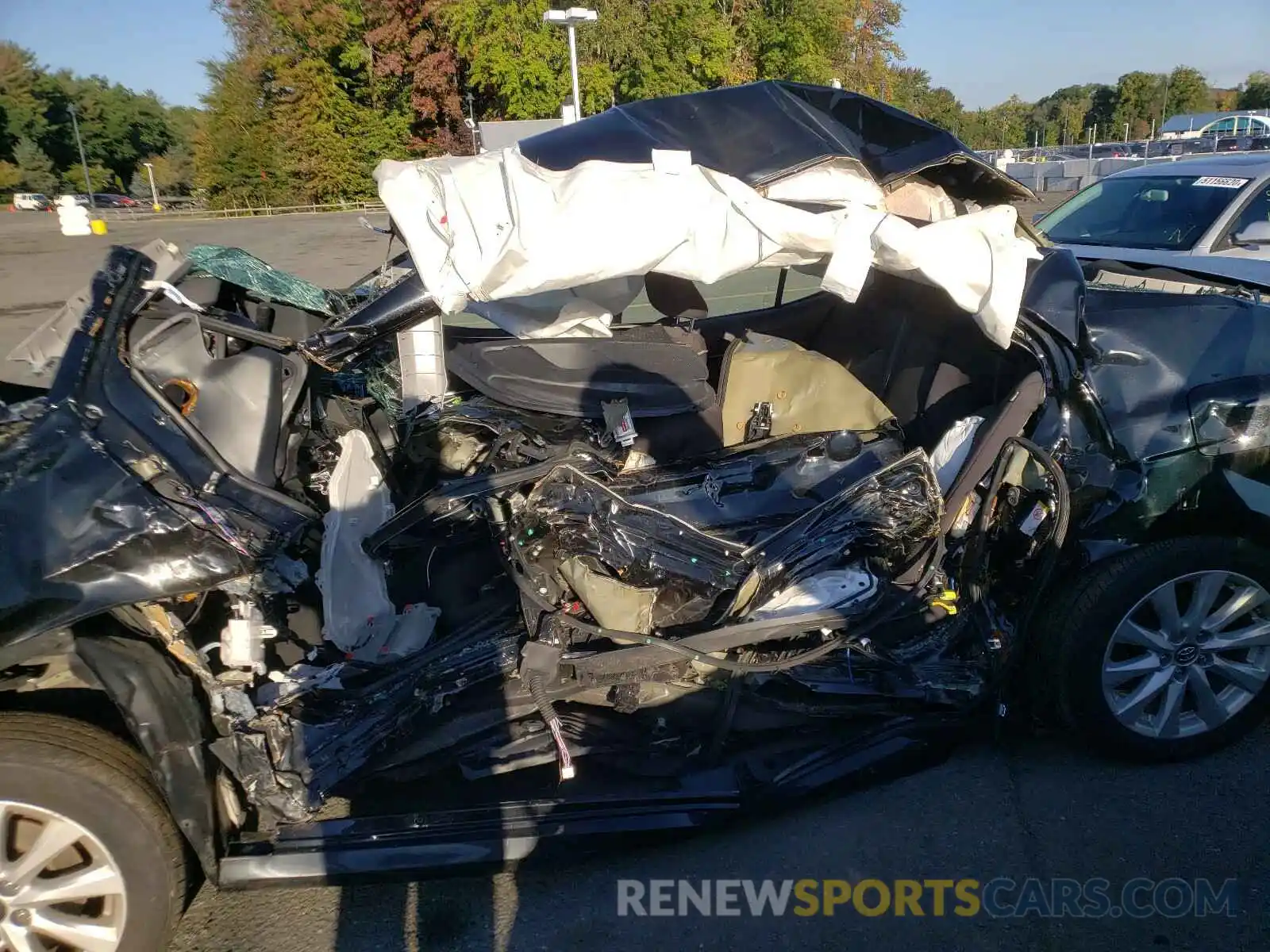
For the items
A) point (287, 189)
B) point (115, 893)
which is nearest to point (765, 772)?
point (115, 893)

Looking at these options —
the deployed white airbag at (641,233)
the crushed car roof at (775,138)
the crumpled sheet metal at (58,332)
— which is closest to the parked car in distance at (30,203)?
the crumpled sheet metal at (58,332)

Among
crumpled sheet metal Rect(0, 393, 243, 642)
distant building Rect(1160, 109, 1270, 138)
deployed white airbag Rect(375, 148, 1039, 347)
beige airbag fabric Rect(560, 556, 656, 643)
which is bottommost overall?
beige airbag fabric Rect(560, 556, 656, 643)

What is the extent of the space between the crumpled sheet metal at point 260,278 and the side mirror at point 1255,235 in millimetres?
6526

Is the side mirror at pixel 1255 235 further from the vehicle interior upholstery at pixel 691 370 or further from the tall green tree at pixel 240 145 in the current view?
the tall green tree at pixel 240 145

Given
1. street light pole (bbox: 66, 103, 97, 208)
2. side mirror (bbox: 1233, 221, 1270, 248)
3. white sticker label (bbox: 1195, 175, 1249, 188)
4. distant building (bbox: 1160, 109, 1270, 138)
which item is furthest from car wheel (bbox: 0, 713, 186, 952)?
street light pole (bbox: 66, 103, 97, 208)

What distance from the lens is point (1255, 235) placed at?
642 centimetres

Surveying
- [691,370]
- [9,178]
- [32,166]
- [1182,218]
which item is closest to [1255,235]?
[1182,218]

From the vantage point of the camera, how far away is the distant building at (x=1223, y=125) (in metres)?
30.3

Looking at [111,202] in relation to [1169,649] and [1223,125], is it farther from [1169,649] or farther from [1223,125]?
[1169,649]

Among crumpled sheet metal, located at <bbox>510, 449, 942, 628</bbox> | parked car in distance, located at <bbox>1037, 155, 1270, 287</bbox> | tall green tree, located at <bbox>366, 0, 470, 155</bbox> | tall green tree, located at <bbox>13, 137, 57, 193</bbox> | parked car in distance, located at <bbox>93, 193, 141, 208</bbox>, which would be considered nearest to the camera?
crumpled sheet metal, located at <bbox>510, 449, 942, 628</bbox>

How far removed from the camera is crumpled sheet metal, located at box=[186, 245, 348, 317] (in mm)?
2973

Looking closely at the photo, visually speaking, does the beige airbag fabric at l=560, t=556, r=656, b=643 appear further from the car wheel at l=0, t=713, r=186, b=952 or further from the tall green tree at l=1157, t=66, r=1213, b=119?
the tall green tree at l=1157, t=66, r=1213, b=119

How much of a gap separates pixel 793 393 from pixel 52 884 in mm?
2817

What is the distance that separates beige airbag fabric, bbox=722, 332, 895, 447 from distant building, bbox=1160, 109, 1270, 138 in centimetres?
2900
